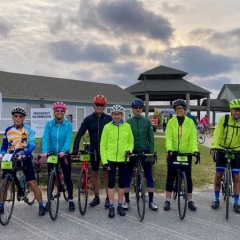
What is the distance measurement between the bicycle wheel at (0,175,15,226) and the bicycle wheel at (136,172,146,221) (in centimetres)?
219

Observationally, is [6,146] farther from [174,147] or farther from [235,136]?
[235,136]

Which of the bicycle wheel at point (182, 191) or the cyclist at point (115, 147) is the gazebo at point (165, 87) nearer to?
Result: the bicycle wheel at point (182, 191)

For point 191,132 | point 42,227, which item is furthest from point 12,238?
point 191,132

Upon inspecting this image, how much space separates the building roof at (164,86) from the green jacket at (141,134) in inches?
1423

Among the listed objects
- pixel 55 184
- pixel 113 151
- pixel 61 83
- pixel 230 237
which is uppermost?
pixel 61 83

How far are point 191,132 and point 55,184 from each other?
2.74 m

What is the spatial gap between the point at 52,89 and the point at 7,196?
27.2 m

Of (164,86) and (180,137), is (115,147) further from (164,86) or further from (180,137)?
(164,86)

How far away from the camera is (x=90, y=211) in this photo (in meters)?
5.57

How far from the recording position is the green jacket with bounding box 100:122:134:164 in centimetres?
533

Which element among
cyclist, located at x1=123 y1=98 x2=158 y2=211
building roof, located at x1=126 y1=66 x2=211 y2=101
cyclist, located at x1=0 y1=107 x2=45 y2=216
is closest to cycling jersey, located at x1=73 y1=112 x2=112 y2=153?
cyclist, located at x1=123 y1=98 x2=158 y2=211

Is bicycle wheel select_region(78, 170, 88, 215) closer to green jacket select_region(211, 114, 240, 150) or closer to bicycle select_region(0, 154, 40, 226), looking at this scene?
bicycle select_region(0, 154, 40, 226)

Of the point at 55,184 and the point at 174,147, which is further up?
the point at 174,147

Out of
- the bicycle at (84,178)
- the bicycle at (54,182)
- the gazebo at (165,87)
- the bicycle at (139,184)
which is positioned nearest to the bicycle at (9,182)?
A: the bicycle at (54,182)
